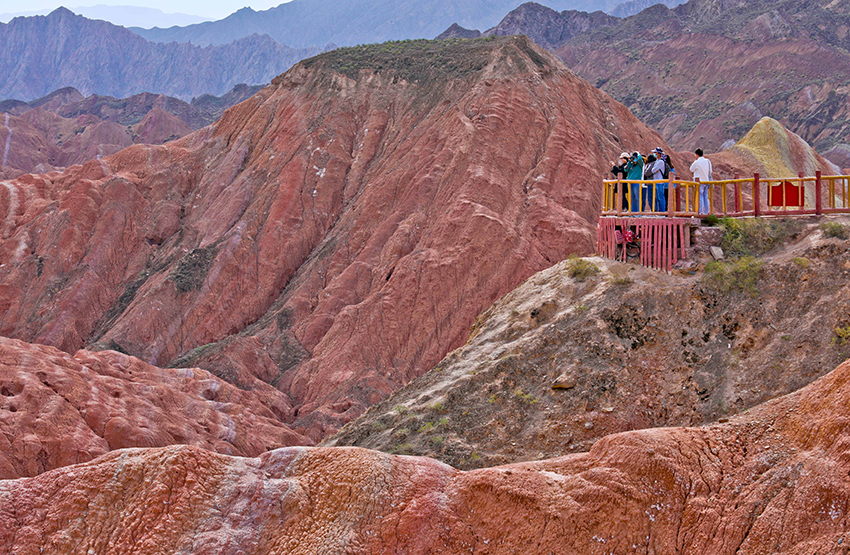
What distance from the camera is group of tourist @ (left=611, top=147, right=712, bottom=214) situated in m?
15.8

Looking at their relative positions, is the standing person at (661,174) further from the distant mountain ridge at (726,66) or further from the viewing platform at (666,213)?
the distant mountain ridge at (726,66)

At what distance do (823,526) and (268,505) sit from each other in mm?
6103

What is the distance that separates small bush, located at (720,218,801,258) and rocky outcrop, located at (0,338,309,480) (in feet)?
44.3

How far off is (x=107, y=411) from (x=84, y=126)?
265 feet

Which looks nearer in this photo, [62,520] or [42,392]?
[62,520]

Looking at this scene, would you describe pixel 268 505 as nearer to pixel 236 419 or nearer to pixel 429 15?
pixel 236 419

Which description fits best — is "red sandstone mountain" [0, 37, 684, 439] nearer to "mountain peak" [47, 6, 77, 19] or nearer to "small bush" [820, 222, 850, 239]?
"small bush" [820, 222, 850, 239]

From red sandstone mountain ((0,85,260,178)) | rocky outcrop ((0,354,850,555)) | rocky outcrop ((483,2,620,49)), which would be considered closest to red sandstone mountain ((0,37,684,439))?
rocky outcrop ((0,354,850,555))

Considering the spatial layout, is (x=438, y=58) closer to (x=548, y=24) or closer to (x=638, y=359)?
(x=638, y=359)

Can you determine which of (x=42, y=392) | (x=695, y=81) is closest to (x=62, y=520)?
(x=42, y=392)

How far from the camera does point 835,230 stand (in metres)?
14.2

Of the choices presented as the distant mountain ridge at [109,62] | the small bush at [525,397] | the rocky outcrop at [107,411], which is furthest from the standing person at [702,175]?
the distant mountain ridge at [109,62]

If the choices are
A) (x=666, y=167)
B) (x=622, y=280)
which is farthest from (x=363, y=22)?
(x=622, y=280)

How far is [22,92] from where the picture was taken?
156 m
